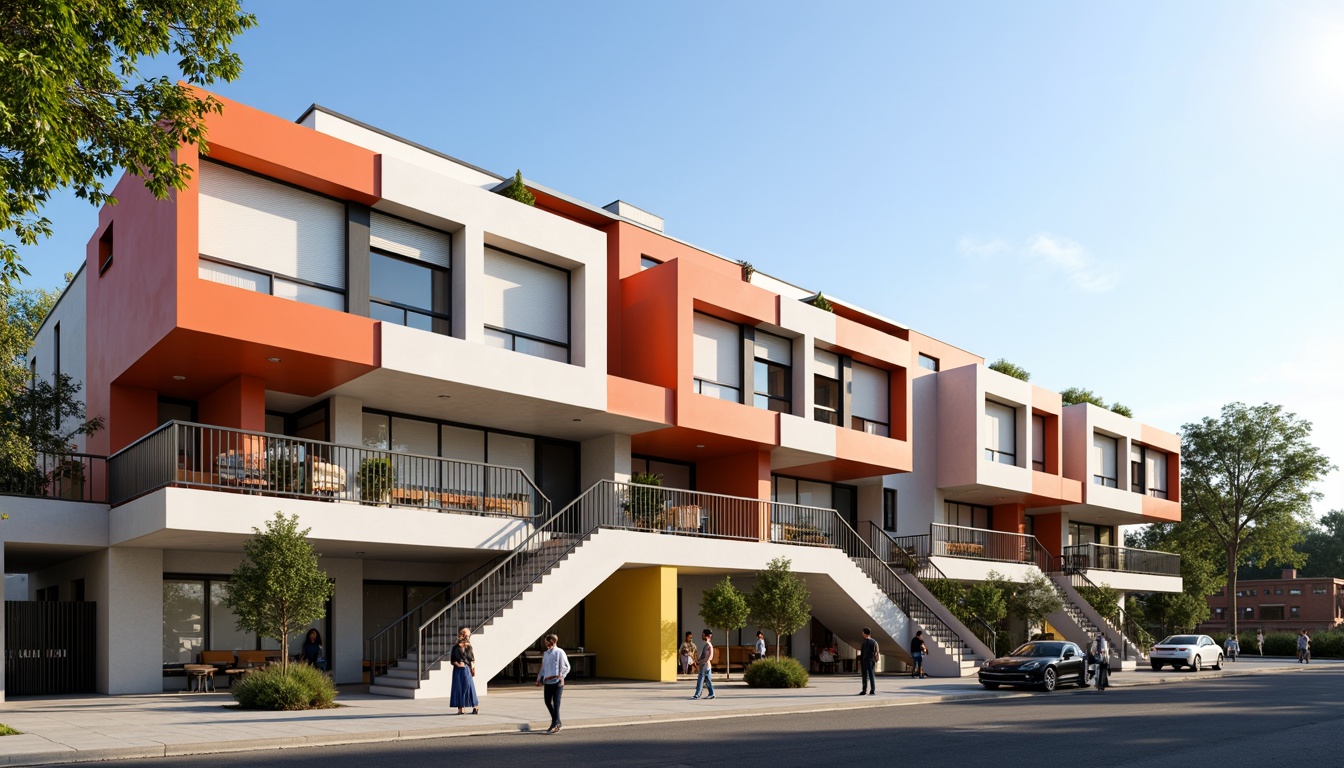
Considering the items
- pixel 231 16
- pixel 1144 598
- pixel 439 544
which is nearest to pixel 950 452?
pixel 1144 598

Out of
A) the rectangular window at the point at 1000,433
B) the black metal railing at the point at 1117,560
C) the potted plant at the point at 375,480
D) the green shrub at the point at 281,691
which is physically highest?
the rectangular window at the point at 1000,433

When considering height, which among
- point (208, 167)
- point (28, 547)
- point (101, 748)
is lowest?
point (101, 748)

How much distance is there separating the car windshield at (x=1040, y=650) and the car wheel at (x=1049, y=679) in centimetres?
54

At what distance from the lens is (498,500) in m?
26.0

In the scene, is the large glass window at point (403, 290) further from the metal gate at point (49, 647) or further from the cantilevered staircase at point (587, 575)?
the metal gate at point (49, 647)

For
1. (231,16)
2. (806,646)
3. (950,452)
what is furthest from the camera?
(950,452)

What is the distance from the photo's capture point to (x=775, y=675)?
1084 inches

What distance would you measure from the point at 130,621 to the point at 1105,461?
137 feet

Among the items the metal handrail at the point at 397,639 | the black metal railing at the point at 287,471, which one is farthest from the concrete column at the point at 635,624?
the black metal railing at the point at 287,471

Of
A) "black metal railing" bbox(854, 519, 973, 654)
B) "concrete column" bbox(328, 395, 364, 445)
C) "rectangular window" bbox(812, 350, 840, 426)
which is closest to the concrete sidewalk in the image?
"black metal railing" bbox(854, 519, 973, 654)

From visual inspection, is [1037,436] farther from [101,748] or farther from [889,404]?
[101,748]

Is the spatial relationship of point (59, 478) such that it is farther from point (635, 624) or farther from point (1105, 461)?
point (1105, 461)

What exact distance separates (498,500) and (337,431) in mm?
3988

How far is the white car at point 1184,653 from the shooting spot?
41156mm
